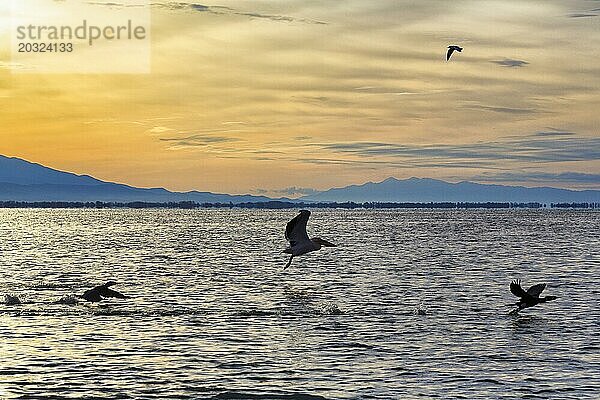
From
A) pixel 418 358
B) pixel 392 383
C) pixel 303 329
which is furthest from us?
pixel 303 329

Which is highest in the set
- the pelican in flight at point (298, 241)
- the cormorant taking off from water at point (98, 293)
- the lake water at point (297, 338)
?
the pelican in flight at point (298, 241)

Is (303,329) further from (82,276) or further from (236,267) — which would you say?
(236,267)

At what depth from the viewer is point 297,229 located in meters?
38.7

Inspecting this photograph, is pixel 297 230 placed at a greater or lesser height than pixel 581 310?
greater

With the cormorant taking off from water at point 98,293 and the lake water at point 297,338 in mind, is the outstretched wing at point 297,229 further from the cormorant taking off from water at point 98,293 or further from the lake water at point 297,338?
the cormorant taking off from water at point 98,293

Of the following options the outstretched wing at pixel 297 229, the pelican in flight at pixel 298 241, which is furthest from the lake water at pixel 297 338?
the outstretched wing at pixel 297 229

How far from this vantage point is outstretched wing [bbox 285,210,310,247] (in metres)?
37.6

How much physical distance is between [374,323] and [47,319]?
12589 mm

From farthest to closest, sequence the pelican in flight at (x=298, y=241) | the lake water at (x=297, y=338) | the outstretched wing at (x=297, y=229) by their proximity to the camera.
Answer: the pelican in flight at (x=298, y=241) → the outstretched wing at (x=297, y=229) → the lake water at (x=297, y=338)

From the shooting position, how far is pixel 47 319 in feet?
115

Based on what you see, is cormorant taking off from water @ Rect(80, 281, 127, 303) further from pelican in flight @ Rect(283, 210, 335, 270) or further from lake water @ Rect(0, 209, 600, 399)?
pelican in flight @ Rect(283, 210, 335, 270)

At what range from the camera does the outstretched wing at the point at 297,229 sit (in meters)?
37.6

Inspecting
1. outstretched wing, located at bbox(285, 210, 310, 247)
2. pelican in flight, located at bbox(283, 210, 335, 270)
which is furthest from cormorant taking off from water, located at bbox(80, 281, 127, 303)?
outstretched wing, located at bbox(285, 210, 310, 247)

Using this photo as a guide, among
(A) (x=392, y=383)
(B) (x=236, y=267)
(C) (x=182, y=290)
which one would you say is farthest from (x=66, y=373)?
(B) (x=236, y=267)
